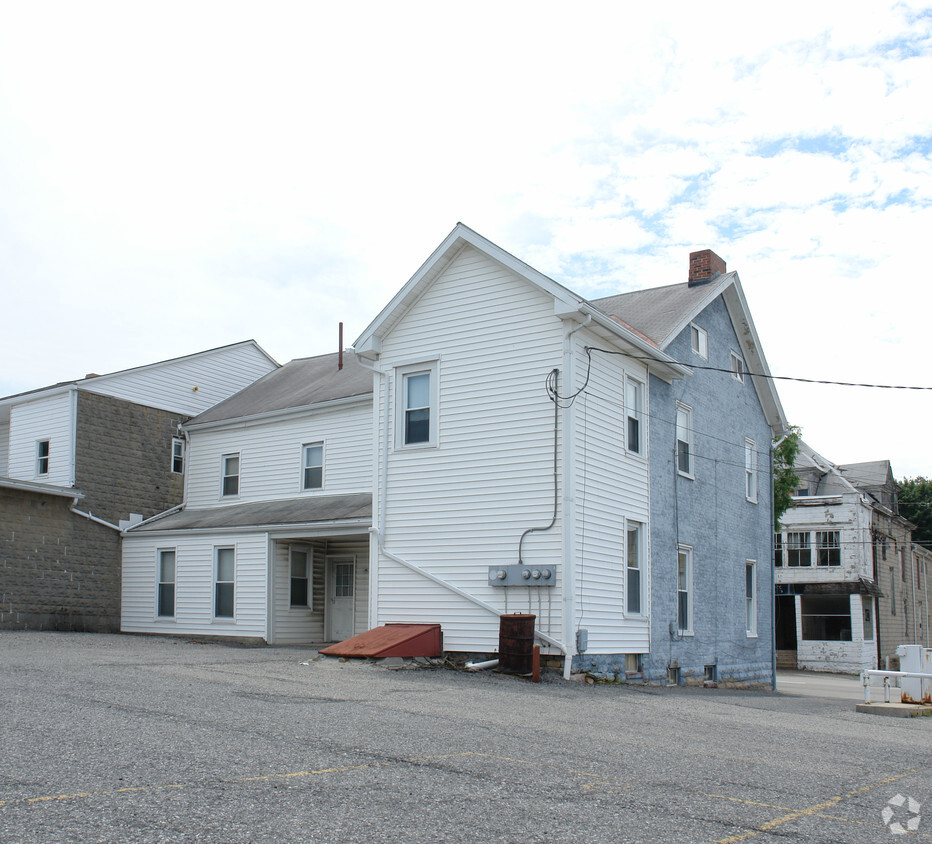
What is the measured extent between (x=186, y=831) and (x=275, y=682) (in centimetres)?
718

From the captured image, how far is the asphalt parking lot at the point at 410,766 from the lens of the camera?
5.30 m

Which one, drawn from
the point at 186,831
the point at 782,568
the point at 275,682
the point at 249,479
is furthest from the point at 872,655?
the point at 186,831

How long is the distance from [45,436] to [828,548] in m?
30.5

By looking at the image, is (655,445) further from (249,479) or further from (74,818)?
(74,818)

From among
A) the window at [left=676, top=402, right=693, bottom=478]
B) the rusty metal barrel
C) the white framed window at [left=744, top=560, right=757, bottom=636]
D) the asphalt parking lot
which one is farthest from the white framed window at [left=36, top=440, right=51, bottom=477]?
the white framed window at [left=744, top=560, right=757, bottom=636]

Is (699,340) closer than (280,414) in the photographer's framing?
Yes

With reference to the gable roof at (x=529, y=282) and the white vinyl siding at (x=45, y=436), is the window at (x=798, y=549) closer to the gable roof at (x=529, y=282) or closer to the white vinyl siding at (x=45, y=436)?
the gable roof at (x=529, y=282)

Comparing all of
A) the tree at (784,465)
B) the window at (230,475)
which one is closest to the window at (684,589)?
the tree at (784,465)

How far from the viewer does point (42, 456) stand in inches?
1001

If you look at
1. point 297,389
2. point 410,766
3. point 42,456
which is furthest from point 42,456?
point 410,766

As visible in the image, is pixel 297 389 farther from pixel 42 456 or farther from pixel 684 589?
pixel 684 589

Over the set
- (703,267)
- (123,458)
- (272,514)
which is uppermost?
(703,267)

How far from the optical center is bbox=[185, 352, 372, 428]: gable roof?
24.0m

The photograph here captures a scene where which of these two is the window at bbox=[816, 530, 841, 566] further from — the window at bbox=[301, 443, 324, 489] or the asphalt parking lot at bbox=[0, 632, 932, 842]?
the asphalt parking lot at bbox=[0, 632, 932, 842]
